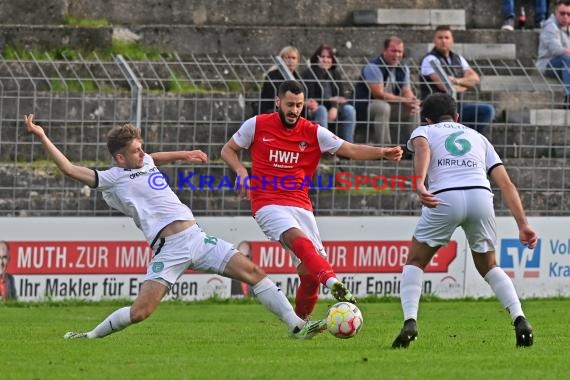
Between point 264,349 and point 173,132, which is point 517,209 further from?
point 173,132

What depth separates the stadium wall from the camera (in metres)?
18.1

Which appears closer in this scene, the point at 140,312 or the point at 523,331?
the point at 523,331

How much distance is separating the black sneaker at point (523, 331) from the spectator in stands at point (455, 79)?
28.9 ft

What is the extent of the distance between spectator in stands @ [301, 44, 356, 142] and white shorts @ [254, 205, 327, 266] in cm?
610

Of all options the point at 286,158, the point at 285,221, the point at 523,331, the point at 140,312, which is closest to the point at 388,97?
the point at 286,158

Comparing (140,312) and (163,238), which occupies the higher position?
(163,238)

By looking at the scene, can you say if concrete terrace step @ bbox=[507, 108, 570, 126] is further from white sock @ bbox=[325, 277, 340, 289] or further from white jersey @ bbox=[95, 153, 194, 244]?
white jersey @ bbox=[95, 153, 194, 244]

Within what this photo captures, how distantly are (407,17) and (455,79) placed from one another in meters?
4.64

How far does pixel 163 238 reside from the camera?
12523 mm

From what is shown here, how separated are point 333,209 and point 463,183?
25.8 feet

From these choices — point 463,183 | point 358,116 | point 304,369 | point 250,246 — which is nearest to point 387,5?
point 358,116

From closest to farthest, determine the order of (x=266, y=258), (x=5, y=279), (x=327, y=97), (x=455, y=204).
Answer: (x=455, y=204) < (x=5, y=279) < (x=266, y=258) < (x=327, y=97)

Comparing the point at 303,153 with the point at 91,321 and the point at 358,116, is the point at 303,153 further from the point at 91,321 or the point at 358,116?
the point at 358,116

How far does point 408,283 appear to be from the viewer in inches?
471
